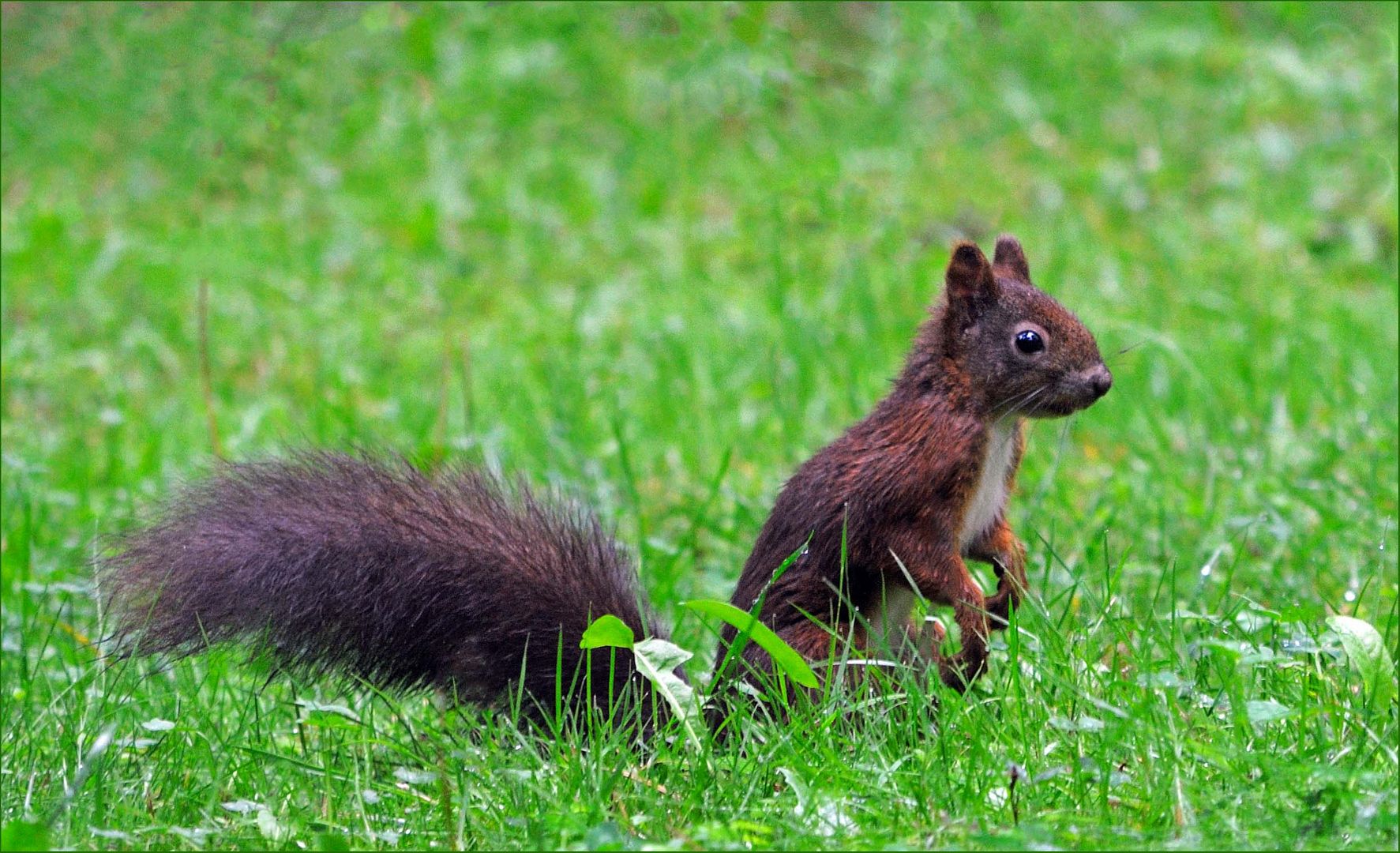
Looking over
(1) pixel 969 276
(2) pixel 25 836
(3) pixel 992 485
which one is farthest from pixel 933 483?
(2) pixel 25 836

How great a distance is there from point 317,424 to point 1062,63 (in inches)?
187

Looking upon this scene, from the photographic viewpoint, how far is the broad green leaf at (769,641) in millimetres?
2500

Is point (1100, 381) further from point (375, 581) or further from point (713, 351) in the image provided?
point (713, 351)

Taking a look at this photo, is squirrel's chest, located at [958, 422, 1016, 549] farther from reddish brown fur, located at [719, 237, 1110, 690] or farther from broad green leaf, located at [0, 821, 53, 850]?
broad green leaf, located at [0, 821, 53, 850]

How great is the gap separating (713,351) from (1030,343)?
2.77m

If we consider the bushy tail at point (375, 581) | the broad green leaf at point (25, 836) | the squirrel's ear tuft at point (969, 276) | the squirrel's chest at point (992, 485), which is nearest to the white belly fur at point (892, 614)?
the squirrel's chest at point (992, 485)

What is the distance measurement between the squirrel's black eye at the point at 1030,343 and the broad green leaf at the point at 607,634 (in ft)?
2.52

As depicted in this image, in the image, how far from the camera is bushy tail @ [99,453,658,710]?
8.52 feet

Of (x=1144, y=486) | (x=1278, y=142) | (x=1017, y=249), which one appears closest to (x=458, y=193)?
(x=1278, y=142)

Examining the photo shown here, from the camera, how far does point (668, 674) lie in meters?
2.62

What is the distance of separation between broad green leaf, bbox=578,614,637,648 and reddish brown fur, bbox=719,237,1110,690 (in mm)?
255

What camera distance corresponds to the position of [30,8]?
14.0 ft

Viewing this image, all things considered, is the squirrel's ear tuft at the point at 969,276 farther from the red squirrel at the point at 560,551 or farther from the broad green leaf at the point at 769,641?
the broad green leaf at the point at 769,641

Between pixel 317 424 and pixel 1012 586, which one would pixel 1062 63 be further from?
pixel 1012 586
